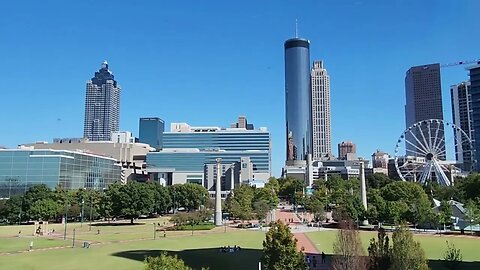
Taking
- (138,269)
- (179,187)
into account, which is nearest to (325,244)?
(138,269)

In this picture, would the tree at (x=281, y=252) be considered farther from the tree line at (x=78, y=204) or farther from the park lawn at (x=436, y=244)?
the tree line at (x=78, y=204)

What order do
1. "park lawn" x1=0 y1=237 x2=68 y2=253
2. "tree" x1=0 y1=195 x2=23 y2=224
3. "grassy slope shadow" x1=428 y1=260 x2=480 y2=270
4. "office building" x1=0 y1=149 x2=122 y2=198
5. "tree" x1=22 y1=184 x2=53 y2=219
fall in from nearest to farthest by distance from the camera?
"grassy slope shadow" x1=428 y1=260 x2=480 y2=270 → "park lawn" x1=0 y1=237 x2=68 y2=253 → "tree" x1=0 y1=195 x2=23 y2=224 → "tree" x1=22 y1=184 x2=53 y2=219 → "office building" x1=0 y1=149 x2=122 y2=198

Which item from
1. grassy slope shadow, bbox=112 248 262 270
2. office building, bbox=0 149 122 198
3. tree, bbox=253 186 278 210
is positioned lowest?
grassy slope shadow, bbox=112 248 262 270

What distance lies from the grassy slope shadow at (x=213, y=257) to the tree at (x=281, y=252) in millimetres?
17542

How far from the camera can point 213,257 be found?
49.8 metres

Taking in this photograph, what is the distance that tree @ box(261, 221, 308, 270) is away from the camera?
25.2 meters

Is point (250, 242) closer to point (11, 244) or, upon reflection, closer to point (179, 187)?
point (11, 244)

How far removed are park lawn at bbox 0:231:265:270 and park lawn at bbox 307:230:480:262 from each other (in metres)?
9.14

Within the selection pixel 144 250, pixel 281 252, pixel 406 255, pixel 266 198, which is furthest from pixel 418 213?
pixel 281 252

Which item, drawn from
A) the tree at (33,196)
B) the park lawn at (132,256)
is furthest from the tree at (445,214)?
the tree at (33,196)

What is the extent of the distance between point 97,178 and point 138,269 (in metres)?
156

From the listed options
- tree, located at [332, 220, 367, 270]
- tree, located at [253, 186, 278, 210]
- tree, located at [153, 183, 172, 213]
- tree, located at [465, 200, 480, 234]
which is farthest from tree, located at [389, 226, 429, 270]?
tree, located at [153, 183, 172, 213]

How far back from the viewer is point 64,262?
46.1 metres

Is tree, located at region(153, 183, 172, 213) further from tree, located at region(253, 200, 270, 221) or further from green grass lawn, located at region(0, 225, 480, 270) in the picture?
green grass lawn, located at region(0, 225, 480, 270)
